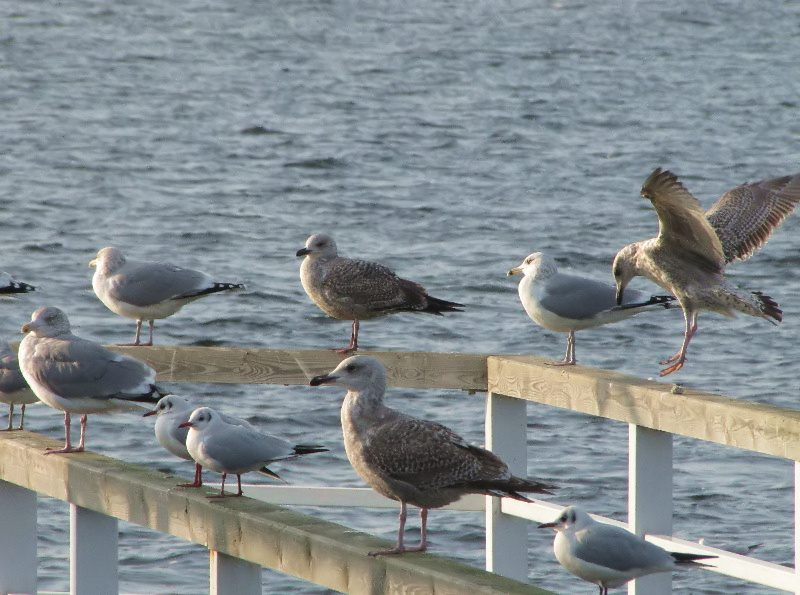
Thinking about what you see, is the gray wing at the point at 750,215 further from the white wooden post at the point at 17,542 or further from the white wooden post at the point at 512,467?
the white wooden post at the point at 17,542

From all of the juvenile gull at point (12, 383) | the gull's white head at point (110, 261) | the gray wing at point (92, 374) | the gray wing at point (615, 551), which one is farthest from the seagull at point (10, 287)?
the gray wing at point (615, 551)

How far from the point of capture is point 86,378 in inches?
247

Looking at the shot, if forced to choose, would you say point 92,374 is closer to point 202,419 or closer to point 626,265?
point 202,419

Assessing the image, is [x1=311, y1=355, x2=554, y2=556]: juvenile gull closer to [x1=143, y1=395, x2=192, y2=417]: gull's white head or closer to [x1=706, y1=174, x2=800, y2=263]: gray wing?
[x1=143, y1=395, x2=192, y2=417]: gull's white head

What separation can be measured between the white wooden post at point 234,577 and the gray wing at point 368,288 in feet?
9.36

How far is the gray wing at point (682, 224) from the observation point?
6.76 m

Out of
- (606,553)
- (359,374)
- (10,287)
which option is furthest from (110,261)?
(606,553)

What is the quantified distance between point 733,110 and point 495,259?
1121 centimetres

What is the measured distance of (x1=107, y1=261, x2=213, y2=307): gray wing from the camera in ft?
25.1

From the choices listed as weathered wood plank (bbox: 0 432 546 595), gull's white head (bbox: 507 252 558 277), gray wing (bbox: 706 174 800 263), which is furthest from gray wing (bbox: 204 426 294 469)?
gray wing (bbox: 706 174 800 263)

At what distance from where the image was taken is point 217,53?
108 feet

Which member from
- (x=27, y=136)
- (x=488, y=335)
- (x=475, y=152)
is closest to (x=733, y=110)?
(x=475, y=152)

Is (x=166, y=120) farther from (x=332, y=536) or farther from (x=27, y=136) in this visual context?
(x=332, y=536)

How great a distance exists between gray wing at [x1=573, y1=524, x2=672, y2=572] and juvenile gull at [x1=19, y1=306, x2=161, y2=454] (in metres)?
1.74
